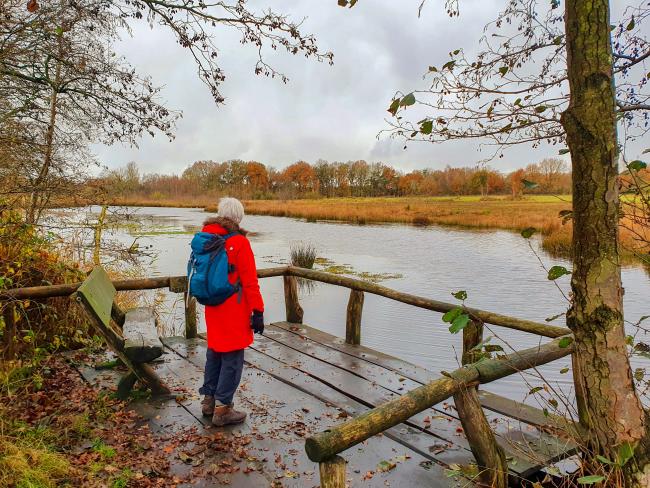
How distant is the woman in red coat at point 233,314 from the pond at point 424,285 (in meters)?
1.58

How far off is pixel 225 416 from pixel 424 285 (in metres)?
12.6

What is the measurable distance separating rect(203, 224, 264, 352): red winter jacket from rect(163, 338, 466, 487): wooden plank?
27.7 inches

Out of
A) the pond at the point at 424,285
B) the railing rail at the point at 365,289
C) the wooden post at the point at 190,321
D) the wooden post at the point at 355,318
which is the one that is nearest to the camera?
the railing rail at the point at 365,289

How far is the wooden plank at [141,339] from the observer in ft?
12.3

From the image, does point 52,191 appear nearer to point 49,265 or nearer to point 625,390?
point 49,265

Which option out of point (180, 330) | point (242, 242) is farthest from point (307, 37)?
point (180, 330)

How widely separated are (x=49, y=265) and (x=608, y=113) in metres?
6.01

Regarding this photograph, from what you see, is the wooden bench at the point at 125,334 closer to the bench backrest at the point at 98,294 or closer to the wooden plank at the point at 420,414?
the bench backrest at the point at 98,294

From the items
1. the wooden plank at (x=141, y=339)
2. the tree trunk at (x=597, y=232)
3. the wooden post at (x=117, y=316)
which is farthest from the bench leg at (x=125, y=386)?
the tree trunk at (x=597, y=232)

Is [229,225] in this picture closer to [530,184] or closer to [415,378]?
[530,184]

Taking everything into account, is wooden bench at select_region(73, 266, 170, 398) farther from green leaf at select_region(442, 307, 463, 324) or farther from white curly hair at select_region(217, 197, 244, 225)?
green leaf at select_region(442, 307, 463, 324)

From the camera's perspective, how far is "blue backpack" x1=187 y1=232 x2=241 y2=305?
11.4 ft

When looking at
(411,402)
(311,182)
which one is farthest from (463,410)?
(311,182)

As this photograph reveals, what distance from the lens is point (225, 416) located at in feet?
12.1
